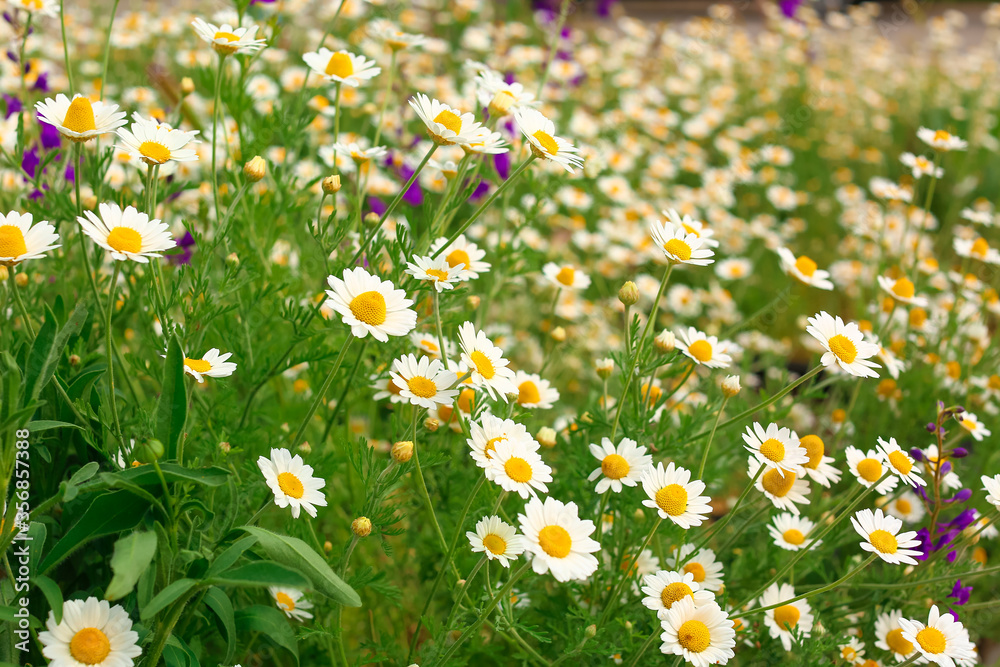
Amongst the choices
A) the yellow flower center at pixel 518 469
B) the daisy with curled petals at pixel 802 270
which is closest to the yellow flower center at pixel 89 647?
the yellow flower center at pixel 518 469

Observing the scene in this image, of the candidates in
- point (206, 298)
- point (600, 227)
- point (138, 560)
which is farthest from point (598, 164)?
point (138, 560)

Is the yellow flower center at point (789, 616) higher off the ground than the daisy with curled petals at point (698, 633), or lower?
lower

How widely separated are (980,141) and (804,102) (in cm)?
85

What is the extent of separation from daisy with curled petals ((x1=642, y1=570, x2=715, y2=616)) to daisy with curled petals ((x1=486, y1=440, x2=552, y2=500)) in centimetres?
18

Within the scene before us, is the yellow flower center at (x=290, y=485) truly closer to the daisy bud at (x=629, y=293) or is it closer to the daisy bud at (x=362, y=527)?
the daisy bud at (x=362, y=527)

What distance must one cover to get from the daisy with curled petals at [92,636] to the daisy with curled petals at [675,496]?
0.62 meters

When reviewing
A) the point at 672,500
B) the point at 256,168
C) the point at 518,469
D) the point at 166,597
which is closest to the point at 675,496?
the point at 672,500

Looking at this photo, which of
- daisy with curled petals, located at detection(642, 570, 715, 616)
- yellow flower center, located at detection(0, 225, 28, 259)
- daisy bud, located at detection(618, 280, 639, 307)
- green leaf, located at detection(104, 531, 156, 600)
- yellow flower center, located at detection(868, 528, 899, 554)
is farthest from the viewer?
daisy bud, located at detection(618, 280, 639, 307)

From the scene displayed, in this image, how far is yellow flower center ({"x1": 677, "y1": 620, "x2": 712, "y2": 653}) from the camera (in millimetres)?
895

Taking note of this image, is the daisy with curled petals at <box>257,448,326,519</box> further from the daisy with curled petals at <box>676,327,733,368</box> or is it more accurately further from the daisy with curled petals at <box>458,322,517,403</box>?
the daisy with curled petals at <box>676,327,733,368</box>

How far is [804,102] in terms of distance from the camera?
4.06 metres

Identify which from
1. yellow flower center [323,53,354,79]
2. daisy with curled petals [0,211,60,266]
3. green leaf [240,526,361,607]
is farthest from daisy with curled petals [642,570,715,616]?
yellow flower center [323,53,354,79]

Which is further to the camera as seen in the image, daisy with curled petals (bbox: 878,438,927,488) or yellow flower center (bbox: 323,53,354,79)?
yellow flower center (bbox: 323,53,354,79)

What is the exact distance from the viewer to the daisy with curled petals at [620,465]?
1.00 m
